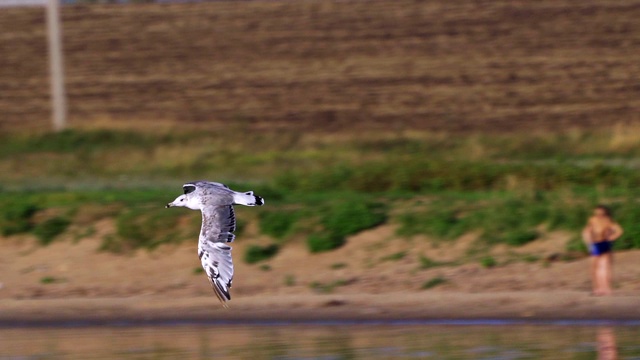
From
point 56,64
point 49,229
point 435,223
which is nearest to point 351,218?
point 435,223

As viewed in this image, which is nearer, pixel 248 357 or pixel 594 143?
pixel 248 357

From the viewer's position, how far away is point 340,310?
51.1ft

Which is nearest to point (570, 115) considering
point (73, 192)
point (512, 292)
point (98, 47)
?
point (98, 47)

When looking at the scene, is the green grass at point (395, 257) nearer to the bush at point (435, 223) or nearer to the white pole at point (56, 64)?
the bush at point (435, 223)

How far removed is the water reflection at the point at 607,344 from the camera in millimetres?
12031

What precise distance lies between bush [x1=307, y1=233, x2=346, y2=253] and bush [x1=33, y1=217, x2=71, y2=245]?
3746 millimetres

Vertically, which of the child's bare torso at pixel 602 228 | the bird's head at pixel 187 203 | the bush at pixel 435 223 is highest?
the bush at pixel 435 223

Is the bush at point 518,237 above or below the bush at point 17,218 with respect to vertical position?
below

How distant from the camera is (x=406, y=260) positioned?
17469 mm

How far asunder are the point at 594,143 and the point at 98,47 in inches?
713

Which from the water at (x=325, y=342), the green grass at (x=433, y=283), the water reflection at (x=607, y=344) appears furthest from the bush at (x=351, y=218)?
the water reflection at (x=607, y=344)

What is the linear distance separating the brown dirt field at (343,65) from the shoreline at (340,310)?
65.1ft

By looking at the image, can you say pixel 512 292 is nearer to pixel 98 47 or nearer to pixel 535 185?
pixel 535 185

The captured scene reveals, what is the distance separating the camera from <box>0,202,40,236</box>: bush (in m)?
19.7
